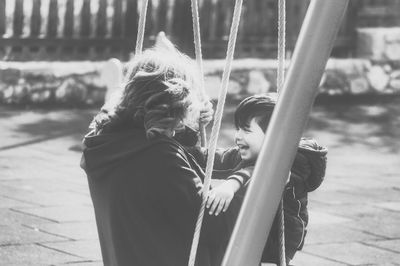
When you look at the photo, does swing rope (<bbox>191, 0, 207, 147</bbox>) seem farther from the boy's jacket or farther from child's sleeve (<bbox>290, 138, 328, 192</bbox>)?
child's sleeve (<bbox>290, 138, 328, 192</bbox>)

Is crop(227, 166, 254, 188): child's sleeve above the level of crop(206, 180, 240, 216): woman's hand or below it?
above

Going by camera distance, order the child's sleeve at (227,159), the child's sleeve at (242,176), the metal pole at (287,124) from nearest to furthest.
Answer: the metal pole at (287,124), the child's sleeve at (242,176), the child's sleeve at (227,159)

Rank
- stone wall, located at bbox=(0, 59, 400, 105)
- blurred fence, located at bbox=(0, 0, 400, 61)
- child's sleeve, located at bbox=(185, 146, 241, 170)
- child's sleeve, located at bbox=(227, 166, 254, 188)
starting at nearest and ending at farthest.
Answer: child's sleeve, located at bbox=(227, 166, 254, 188)
child's sleeve, located at bbox=(185, 146, 241, 170)
stone wall, located at bbox=(0, 59, 400, 105)
blurred fence, located at bbox=(0, 0, 400, 61)

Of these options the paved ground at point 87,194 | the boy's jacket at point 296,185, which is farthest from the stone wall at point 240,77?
the boy's jacket at point 296,185

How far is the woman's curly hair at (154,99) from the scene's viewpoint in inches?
116

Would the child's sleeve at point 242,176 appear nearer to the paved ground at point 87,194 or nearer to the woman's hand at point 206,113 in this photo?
the woman's hand at point 206,113

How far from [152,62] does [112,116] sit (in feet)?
0.70

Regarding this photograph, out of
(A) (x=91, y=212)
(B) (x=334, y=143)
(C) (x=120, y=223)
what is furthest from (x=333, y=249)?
(B) (x=334, y=143)

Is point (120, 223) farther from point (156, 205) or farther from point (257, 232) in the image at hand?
point (257, 232)

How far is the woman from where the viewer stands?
9.57ft

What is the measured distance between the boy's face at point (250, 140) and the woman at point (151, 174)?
164 millimetres

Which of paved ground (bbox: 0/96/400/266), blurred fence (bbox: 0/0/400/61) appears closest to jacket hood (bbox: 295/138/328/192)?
paved ground (bbox: 0/96/400/266)

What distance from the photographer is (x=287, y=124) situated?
2.33m

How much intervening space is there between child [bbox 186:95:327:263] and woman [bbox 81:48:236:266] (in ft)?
0.47
